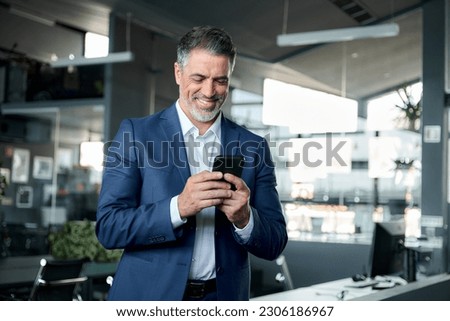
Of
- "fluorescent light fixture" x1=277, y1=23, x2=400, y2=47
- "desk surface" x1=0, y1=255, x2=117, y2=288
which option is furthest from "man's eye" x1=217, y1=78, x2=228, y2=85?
"fluorescent light fixture" x1=277, y1=23, x2=400, y2=47

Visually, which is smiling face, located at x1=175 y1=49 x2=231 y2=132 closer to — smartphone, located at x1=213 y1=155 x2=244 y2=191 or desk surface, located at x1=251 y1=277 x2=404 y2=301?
smartphone, located at x1=213 y1=155 x2=244 y2=191

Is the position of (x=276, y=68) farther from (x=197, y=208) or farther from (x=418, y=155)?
(x=197, y=208)

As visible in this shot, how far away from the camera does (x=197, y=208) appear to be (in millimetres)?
1354

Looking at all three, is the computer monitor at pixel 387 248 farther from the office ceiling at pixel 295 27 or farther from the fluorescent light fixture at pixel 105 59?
the fluorescent light fixture at pixel 105 59

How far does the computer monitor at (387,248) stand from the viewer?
11.6 ft

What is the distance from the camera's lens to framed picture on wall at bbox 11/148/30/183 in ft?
28.3

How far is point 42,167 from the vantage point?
8.77 meters

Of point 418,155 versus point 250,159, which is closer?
point 250,159

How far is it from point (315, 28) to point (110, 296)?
6595mm

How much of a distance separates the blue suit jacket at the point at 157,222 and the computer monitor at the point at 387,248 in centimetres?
210

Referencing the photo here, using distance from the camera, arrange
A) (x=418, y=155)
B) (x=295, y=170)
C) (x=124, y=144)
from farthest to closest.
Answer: (x=295, y=170)
(x=418, y=155)
(x=124, y=144)

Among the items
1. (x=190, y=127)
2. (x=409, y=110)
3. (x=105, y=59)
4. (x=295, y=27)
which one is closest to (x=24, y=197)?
(x=105, y=59)

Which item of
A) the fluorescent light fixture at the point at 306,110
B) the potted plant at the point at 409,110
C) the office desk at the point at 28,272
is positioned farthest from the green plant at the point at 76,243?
the potted plant at the point at 409,110
